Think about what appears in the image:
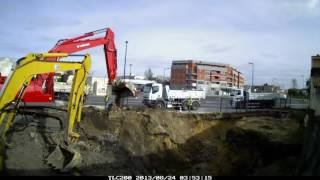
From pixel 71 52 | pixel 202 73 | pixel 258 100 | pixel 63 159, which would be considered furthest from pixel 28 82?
pixel 202 73

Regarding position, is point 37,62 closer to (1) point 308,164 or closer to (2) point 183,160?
(2) point 183,160

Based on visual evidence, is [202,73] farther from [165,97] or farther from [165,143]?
[165,143]

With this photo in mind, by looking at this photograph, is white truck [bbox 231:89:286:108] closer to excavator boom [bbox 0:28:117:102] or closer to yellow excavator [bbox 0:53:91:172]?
excavator boom [bbox 0:28:117:102]

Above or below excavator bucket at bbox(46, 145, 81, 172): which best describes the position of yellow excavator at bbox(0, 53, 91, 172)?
above

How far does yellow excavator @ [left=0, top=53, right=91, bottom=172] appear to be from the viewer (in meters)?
11.0

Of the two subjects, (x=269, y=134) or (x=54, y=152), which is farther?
(x=269, y=134)

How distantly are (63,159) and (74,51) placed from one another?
22.5 ft

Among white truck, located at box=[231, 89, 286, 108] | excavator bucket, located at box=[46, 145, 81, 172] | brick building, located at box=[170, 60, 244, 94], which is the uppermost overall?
brick building, located at box=[170, 60, 244, 94]

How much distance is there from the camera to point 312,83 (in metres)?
13.0

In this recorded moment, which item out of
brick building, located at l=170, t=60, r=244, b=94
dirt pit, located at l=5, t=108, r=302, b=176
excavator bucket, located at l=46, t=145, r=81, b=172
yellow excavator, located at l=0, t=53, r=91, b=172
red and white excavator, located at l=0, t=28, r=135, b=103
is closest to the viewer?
yellow excavator, located at l=0, t=53, r=91, b=172

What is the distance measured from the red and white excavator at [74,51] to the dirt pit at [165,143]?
5.13ft

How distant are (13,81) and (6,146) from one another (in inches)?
107

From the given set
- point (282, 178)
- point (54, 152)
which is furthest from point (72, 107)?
point (282, 178)

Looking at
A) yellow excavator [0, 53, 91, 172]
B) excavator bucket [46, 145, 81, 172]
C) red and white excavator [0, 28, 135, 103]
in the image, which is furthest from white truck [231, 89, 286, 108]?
excavator bucket [46, 145, 81, 172]
